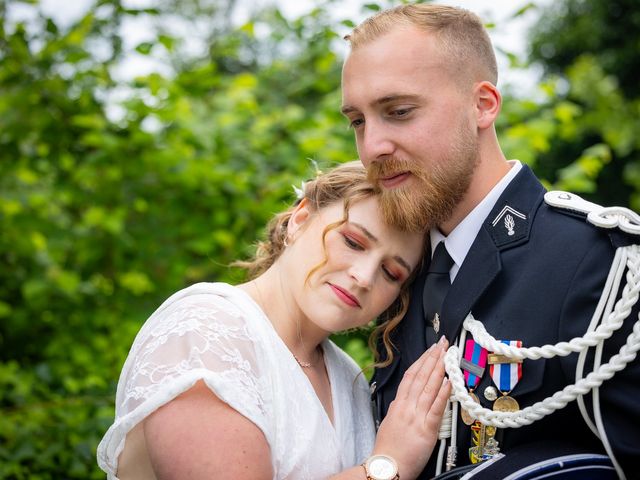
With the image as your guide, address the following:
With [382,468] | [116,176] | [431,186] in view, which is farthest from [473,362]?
[116,176]

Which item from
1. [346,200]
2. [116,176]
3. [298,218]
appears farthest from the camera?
[116,176]

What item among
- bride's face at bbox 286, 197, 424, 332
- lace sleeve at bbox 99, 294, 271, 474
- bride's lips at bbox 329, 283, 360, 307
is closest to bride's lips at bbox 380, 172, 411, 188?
bride's face at bbox 286, 197, 424, 332

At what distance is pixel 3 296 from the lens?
488 cm

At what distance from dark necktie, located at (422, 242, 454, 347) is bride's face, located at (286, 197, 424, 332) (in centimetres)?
11

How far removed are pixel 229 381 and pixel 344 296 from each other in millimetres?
570

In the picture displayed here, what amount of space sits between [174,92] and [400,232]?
2.38 m

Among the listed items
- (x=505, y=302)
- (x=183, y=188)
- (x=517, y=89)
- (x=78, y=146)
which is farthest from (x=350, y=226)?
(x=517, y=89)

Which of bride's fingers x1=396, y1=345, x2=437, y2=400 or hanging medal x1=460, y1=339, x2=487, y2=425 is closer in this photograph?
hanging medal x1=460, y1=339, x2=487, y2=425

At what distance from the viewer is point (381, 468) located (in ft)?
7.98

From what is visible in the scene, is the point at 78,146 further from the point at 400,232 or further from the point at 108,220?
the point at 400,232

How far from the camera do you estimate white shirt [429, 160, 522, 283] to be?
256cm

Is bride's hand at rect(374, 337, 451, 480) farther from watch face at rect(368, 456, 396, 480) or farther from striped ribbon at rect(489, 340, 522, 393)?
striped ribbon at rect(489, 340, 522, 393)

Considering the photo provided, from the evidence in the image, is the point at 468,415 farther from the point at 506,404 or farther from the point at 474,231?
the point at 474,231

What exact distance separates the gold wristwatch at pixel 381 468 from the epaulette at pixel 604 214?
3.11 feet
